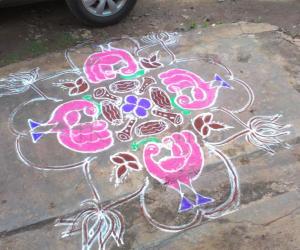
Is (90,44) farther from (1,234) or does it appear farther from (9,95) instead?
(1,234)

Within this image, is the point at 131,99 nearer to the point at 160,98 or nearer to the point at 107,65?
the point at 160,98

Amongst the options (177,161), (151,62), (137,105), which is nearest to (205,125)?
(177,161)

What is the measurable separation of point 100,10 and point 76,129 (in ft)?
5.55

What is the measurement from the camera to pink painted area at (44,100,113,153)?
3.97 m

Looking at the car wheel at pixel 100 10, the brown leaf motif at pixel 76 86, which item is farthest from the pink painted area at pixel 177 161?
the car wheel at pixel 100 10

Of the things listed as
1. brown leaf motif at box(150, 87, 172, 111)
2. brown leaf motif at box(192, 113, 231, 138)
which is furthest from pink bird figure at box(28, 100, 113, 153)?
brown leaf motif at box(192, 113, 231, 138)

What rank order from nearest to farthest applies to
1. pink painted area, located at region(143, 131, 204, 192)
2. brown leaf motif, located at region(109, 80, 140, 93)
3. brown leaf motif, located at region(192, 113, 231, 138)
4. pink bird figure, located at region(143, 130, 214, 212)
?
1. pink bird figure, located at region(143, 130, 214, 212)
2. pink painted area, located at region(143, 131, 204, 192)
3. brown leaf motif, located at region(192, 113, 231, 138)
4. brown leaf motif, located at region(109, 80, 140, 93)

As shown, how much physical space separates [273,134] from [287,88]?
695 mm

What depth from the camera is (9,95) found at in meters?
4.42

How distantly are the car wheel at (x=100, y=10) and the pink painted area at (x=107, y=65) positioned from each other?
1.47 feet

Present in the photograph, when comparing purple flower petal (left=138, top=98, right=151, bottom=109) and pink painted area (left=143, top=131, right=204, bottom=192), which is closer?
pink painted area (left=143, top=131, right=204, bottom=192)

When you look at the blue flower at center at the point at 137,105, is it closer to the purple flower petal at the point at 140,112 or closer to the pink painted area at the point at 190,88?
the purple flower petal at the point at 140,112

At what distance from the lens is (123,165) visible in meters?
3.82

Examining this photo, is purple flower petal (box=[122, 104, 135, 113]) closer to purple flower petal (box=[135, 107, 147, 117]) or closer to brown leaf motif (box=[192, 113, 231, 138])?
purple flower petal (box=[135, 107, 147, 117])
